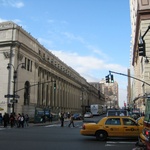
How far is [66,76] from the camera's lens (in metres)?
90.8

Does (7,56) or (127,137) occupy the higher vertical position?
(7,56)

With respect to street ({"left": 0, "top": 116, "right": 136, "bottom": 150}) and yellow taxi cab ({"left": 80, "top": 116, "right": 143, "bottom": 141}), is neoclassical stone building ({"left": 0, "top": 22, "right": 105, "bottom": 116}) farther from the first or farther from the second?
yellow taxi cab ({"left": 80, "top": 116, "right": 143, "bottom": 141})

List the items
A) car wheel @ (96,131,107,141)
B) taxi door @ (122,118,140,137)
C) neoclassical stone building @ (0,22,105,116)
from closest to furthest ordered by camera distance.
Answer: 1. taxi door @ (122,118,140,137)
2. car wheel @ (96,131,107,141)
3. neoclassical stone building @ (0,22,105,116)

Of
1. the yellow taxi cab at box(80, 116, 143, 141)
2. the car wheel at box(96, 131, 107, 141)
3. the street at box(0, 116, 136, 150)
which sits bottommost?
the street at box(0, 116, 136, 150)

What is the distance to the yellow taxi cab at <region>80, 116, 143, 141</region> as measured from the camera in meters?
15.2

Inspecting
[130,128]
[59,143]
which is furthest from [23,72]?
[59,143]

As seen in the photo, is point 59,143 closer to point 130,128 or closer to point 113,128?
point 113,128

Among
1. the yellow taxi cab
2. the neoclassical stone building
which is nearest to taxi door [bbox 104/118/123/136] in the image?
the yellow taxi cab

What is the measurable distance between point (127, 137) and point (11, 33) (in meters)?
38.9

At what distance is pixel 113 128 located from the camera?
1523cm

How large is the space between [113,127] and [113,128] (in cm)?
6

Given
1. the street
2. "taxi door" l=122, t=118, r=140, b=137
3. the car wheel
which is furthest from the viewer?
the car wheel

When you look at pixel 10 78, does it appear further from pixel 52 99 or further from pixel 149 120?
pixel 149 120

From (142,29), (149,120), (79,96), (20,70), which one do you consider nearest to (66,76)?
→ (79,96)
